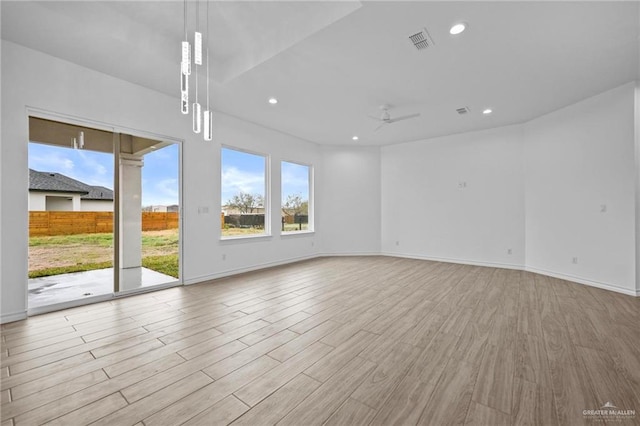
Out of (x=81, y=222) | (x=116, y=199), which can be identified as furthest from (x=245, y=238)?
(x=81, y=222)

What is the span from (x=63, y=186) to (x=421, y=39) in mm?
4698

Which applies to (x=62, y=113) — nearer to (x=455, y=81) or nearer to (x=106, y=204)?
(x=106, y=204)

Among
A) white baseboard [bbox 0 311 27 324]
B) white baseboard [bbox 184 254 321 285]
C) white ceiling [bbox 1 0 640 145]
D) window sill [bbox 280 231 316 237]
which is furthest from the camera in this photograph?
window sill [bbox 280 231 316 237]

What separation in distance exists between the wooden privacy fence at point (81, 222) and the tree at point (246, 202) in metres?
1.20

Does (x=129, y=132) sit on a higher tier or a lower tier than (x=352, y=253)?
higher

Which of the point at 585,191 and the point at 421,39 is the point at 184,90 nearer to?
the point at 421,39

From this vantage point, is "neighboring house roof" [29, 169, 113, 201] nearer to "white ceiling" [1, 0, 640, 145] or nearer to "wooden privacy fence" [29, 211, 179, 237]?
"wooden privacy fence" [29, 211, 179, 237]

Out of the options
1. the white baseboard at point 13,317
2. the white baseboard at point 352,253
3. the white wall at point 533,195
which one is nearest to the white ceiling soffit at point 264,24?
the white baseboard at point 13,317

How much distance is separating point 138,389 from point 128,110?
3.67 m

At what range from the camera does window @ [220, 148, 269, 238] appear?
512 centimetres

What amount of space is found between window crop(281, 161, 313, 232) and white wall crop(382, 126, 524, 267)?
2.13 m

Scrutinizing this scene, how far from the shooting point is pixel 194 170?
449 cm

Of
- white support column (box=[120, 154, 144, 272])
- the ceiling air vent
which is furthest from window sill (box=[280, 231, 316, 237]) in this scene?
the ceiling air vent

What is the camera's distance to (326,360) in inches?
81.6
